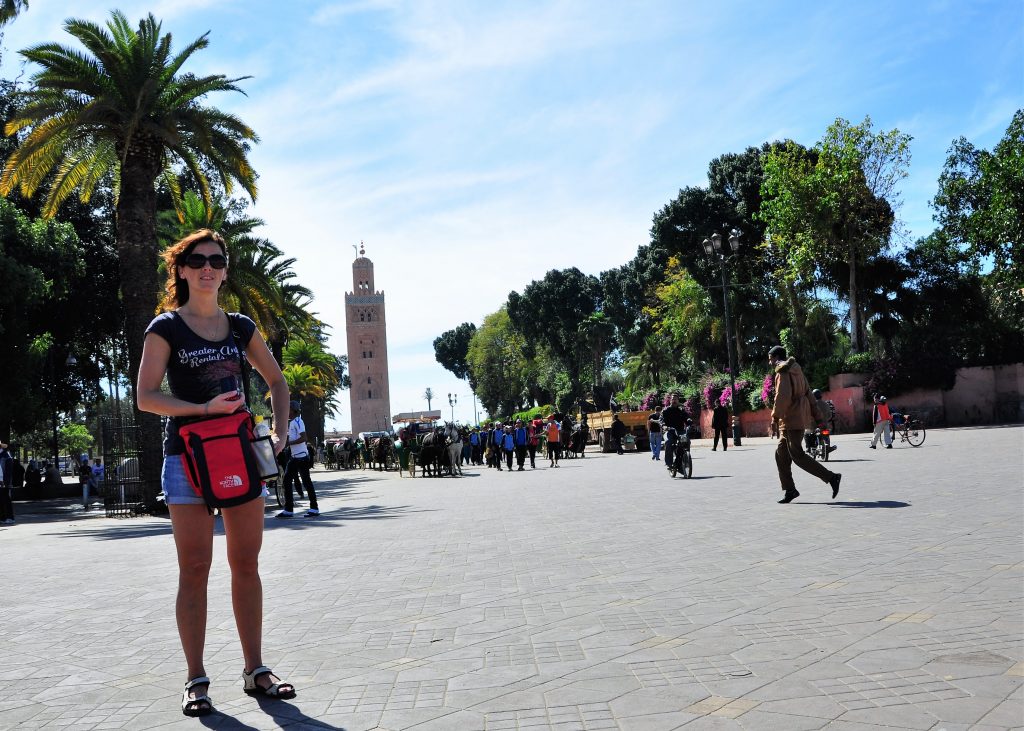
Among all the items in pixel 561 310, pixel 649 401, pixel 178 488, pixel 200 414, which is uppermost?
A: pixel 561 310

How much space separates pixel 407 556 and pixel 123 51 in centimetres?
1475

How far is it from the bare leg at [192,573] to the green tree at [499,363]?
8212cm

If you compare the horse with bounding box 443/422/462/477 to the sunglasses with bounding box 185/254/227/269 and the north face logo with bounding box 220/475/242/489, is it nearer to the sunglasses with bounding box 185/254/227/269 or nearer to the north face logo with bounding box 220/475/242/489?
the sunglasses with bounding box 185/254/227/269

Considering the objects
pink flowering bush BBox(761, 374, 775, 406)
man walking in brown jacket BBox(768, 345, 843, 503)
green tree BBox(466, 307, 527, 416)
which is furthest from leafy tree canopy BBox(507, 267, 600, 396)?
man walking in brown jacket BBox(768, 345, 843, 503)

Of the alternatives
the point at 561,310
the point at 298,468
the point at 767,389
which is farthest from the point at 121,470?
the point at 561,310

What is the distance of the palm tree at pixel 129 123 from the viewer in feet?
58.7

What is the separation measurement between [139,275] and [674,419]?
35.9ft

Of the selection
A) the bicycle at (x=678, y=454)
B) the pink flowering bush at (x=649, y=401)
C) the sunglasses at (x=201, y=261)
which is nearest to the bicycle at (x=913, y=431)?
the bicycle at (x=678, y=454)

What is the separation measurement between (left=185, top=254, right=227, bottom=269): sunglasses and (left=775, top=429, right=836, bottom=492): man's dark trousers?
7.92 meters

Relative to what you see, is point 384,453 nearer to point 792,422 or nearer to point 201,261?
point 792,422

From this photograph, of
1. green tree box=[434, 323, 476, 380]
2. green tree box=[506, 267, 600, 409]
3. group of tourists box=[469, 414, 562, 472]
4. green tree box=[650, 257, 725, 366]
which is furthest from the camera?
green tree box=[434, 323, 476, 380]

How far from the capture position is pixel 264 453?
3.91 meters

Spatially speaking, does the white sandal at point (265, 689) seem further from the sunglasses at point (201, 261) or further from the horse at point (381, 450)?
the horse at point (381, 450)

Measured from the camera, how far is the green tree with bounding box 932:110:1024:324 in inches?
1367
